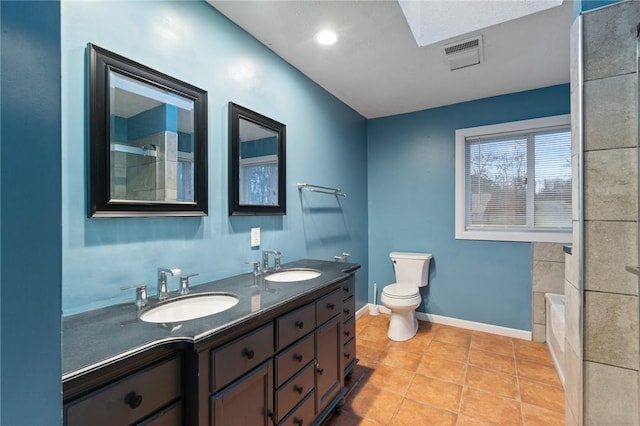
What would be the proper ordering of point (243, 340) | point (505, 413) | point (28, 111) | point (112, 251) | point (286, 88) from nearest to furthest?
point (28, 111) → point (243, 340) → point (112, 251) → point (505, 413) → point (286, 88)

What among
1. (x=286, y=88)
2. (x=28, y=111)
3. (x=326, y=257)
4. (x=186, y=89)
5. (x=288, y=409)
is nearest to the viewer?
(x=28, y=111)

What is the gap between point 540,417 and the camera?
1775 mm

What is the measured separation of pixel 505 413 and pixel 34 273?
7.83 feet

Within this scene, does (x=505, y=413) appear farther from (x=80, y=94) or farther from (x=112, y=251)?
(x=80, y=94)

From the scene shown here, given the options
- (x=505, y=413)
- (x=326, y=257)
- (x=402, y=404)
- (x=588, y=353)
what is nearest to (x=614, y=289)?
(x=588, y=353)

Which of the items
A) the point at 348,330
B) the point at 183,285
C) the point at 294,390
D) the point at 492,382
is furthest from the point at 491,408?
the point at 183,285

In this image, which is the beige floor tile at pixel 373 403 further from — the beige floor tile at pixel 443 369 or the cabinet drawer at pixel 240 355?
the cabinet drawer at pixel 240 355

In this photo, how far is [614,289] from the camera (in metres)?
1.13

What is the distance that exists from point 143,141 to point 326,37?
1.35 metres

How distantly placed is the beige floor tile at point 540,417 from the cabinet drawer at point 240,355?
1.69m

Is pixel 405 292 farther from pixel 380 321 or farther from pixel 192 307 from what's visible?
pixel 192 307

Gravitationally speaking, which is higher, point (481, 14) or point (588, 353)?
point (481, 14)

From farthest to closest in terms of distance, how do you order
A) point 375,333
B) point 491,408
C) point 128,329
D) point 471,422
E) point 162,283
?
point 375,333, point 491,408, point 471,422, point 162,283, point 128,329

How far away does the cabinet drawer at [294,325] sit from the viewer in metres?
1.28
